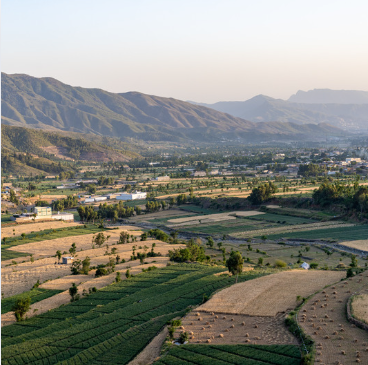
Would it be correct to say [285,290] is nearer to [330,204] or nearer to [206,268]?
[206,268]

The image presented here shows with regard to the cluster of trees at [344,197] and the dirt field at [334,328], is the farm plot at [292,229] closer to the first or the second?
the cluster of trees at [344,197]

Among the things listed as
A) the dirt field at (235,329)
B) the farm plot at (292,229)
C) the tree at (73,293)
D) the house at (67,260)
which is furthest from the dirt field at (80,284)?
the farm plot at (292,229)

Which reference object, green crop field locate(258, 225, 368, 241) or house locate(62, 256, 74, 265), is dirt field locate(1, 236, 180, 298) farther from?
green crop field locate(258, 225, 368, 241)

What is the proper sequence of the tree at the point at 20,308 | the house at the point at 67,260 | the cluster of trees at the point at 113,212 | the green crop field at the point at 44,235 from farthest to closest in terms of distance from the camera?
1. the cluster of trees at the point at 113,212
2. the green crop field at the point at 44,235
3. the house at the point at 67,260
4. the tree at the point at 20,308

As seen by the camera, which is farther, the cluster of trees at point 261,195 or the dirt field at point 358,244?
the cluster of trees at point 261,195

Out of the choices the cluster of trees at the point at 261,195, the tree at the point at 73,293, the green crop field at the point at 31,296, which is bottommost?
the green crop field at the point at 31,296

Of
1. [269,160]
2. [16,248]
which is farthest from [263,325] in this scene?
[269,160]

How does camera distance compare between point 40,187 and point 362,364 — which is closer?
point 362,364
